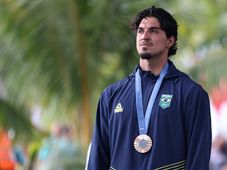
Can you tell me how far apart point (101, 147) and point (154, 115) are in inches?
18.9

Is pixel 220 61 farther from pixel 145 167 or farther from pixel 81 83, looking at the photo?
pixel 145 167

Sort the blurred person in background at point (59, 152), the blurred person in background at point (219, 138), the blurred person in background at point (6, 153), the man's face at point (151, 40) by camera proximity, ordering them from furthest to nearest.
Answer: the blurred person in background at point (219, 138) → the blurred person in background at point (6, 153) → the blurred person in background at point (59, 152) → the man's face at point (151, 40)

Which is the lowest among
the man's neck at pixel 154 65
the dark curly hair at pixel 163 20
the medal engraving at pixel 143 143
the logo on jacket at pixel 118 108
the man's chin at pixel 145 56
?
the medal engraving at pixel 143 143

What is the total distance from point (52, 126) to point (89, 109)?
2.79m

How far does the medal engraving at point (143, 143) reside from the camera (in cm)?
486

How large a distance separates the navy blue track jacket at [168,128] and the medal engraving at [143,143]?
30mm

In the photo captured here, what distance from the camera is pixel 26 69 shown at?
446 inches

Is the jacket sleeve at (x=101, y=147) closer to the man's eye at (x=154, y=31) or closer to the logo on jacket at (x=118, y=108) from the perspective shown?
the logo on jacket at (x=118, y=108)

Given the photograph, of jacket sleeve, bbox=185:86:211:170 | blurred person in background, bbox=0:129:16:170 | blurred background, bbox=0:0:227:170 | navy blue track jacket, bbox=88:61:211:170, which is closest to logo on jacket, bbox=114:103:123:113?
navy blue track jacket, bbox=88:61:211:170

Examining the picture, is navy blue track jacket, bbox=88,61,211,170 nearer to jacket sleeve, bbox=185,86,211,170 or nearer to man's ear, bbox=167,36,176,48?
jacket sleeve, bbox=185,86,211,170

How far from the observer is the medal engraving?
15.9 feet

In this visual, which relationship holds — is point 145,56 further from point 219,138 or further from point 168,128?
point 219,138

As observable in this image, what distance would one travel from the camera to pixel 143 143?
4867 mm

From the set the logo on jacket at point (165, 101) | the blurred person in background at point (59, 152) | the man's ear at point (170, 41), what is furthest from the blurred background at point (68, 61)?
the logo on jacket at point (165, 101)
